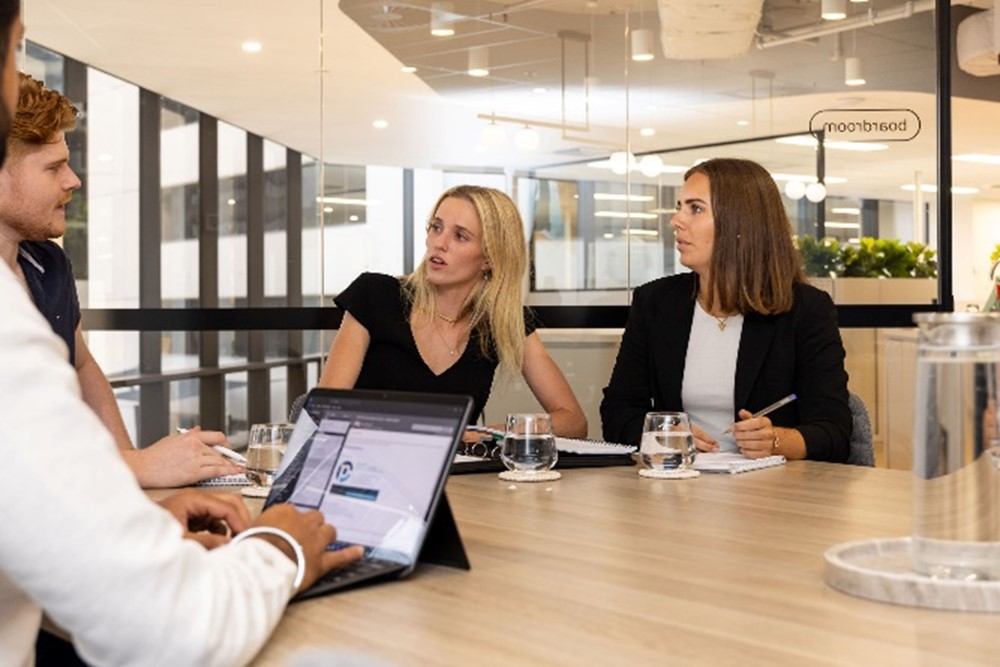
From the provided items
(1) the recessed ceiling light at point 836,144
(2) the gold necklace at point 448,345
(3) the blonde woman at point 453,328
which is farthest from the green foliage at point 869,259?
(2) the gold necklace at point 448,345

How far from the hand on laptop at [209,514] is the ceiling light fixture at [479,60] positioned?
4.28 meters

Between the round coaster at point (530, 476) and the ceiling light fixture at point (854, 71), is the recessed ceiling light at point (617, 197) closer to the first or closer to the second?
the ceiling light fixture at point (854, 71)

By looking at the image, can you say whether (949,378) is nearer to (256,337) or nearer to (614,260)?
(614,260)

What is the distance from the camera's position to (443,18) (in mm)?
5598

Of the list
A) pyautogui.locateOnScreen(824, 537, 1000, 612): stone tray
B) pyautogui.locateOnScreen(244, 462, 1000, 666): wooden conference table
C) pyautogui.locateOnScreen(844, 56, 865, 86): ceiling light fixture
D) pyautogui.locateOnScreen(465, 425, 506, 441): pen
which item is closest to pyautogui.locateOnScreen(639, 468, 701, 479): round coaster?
pyautogui.locateOnScreen(244, 462, 1000, 666): wooden conference table

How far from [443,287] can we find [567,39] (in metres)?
2.47

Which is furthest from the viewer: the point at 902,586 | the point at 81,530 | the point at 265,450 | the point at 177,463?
the point at 177,463

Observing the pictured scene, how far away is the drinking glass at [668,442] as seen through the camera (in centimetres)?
232

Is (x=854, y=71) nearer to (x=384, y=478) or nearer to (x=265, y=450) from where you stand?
(x=265, y=450)

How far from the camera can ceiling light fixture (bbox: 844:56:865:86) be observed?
5699 millimetres

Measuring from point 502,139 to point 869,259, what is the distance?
1.76 meters

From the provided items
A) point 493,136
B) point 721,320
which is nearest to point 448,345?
point 721,320

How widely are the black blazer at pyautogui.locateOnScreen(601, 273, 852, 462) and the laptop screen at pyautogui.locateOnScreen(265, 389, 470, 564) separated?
1.50 metres

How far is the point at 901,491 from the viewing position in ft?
6.99
